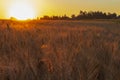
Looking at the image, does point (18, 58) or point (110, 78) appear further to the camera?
point (18, 58)

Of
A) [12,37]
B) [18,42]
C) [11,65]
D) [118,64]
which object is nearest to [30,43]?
[18,42]

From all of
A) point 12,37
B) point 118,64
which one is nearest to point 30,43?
point 12,37

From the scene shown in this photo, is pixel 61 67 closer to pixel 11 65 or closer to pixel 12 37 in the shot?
pixel 11 65

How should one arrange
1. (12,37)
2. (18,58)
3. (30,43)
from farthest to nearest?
(12,37), (30,43), (18,58)

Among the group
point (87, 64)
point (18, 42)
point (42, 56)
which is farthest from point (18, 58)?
point (18, 42)

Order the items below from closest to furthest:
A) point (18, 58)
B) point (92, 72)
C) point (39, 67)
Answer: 1. point (92, 72)
2. point (39, 67)
3. point (18, 58)

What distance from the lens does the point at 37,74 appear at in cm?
284

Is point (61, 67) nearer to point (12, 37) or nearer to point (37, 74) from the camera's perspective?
point (37, 74)

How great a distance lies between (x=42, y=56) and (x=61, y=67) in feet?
1.61

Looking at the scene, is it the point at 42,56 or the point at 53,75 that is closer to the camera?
the point at 53,75

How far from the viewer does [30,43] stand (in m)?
4.22

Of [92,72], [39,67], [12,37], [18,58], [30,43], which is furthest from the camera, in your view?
[12,37]

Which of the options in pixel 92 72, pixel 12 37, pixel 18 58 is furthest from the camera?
pixel 12 37

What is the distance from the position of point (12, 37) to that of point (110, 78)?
235 centimetres
